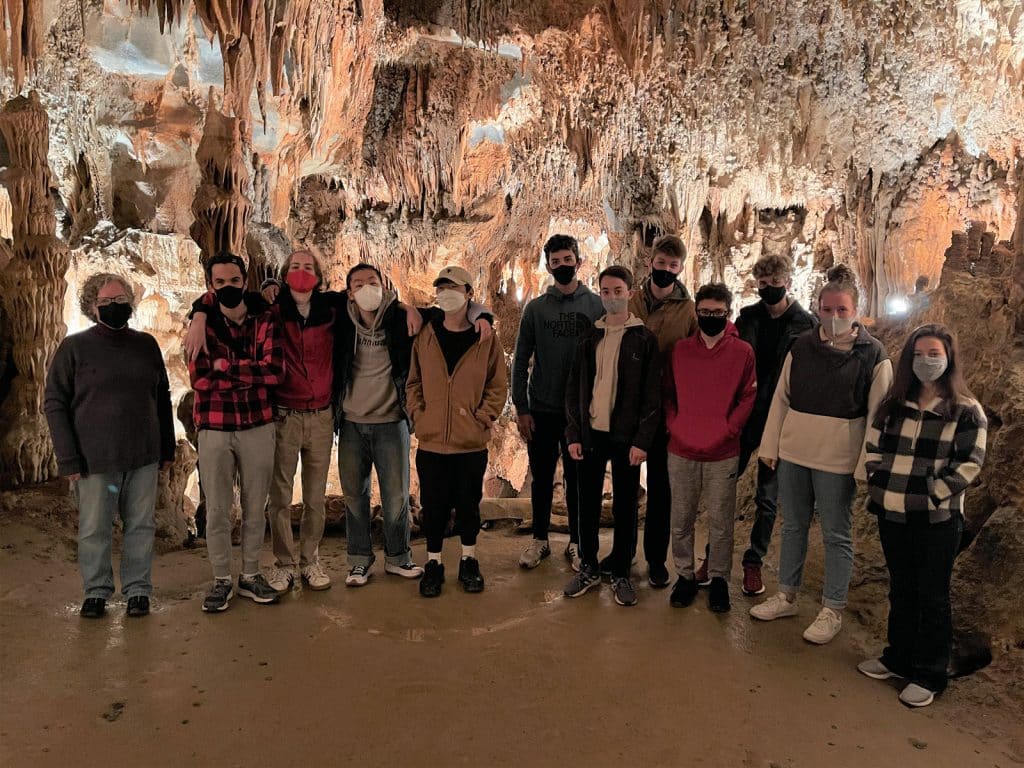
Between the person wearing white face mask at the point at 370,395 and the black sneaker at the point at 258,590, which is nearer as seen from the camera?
the black sneaker at the point at 258,590

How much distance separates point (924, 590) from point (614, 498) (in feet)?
4.75

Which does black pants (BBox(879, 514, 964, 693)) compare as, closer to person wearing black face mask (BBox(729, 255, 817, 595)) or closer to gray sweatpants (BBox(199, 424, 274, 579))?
person wearing black face mask (BBox(729, 255, 817, 595))

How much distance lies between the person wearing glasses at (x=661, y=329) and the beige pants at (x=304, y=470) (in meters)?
1.72

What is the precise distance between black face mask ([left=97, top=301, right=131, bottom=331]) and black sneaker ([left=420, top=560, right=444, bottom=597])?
197cm

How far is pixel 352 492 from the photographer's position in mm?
3852

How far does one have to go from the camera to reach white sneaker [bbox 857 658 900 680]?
2.96 meters

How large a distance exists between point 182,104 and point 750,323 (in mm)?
8139

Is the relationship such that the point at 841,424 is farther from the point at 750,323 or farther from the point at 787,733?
the point at 787,733

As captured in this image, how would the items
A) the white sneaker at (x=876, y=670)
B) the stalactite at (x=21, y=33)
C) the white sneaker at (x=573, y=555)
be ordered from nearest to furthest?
the white sneaker at (x=876, y=670)
the white sneaker at (x=573, y=555)
the stalactite at (x=21, y=33)

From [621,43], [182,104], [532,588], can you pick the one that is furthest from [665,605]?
[182,104]

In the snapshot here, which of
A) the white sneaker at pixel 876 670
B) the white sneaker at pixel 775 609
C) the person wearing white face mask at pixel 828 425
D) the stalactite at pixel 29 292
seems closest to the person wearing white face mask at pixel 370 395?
the person wearing white face mask at pixel 828 425

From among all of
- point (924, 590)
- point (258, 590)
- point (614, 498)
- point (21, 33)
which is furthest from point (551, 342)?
point (21, 33)

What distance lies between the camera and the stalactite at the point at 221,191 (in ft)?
21.4

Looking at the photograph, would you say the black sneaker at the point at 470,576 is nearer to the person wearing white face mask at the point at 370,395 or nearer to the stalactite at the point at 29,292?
the person wearing white face mask at the point at 370,395
